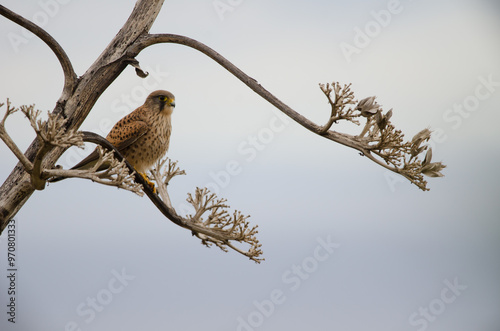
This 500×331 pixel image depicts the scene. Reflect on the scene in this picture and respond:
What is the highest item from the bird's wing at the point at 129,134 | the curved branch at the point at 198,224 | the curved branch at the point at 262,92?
the curved branch at the point at 262,92

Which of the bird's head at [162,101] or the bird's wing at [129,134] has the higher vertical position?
the bird's head at [162,101]

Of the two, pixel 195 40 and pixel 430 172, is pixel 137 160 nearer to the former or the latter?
pixel 195 40

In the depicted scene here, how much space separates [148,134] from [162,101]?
247mm

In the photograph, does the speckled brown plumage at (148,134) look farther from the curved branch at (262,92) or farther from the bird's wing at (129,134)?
the curved branch at (262,92)

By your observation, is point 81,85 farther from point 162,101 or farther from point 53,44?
point 162,101

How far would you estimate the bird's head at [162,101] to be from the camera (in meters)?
3.75

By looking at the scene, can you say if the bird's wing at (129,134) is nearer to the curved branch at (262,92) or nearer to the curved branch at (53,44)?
the curved branch at (53,44)

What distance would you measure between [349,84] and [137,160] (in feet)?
5.13

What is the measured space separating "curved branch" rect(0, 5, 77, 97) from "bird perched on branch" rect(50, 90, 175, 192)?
0.52m

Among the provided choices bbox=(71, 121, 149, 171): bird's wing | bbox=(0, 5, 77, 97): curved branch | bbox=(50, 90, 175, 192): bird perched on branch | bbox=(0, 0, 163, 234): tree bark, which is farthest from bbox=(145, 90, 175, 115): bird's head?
bbox=(0, 5, 77, 97): curved branch

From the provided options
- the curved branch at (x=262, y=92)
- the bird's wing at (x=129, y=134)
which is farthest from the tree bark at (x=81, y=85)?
the bird's wing at (x=129, y=134)

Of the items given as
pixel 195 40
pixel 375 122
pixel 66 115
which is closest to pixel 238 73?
pixel 195 40

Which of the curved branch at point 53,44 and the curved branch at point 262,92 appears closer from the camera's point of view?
the curved branch at point 262,92

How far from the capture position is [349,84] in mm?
3043
